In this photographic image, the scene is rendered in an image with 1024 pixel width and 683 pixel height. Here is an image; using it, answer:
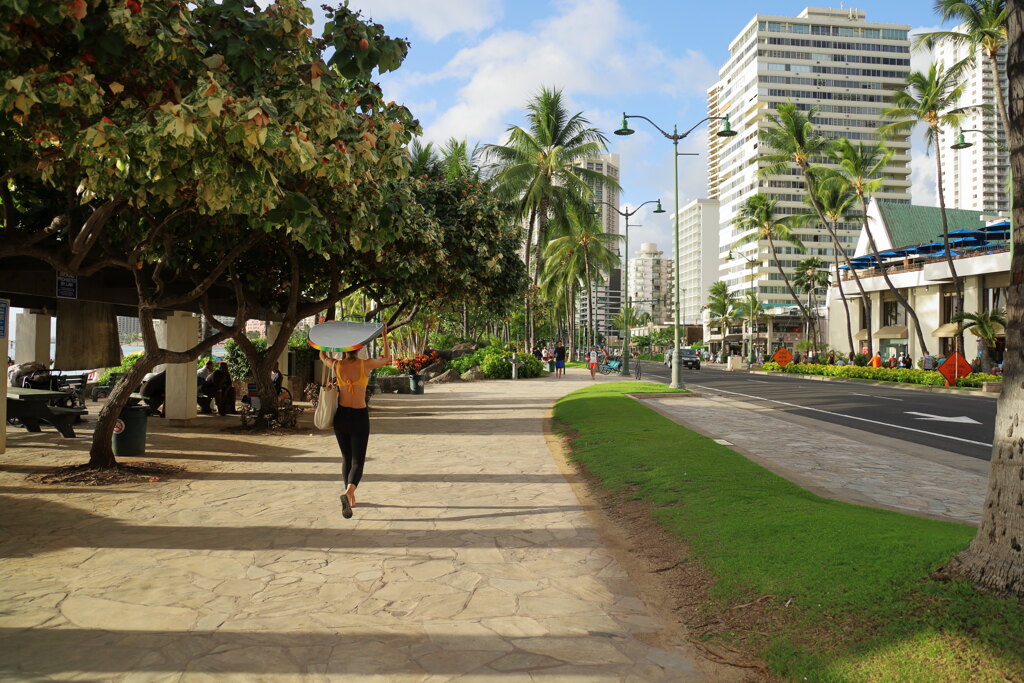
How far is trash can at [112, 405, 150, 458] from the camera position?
36.5ft

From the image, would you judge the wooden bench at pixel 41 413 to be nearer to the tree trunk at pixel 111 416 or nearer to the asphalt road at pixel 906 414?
the tree trunk at pixel 111 416

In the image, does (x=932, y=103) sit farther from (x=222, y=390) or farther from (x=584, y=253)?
(x=222, y=390)

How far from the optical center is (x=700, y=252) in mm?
164500

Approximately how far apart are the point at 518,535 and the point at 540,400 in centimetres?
1685

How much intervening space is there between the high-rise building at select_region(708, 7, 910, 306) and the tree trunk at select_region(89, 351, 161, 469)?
117038mm

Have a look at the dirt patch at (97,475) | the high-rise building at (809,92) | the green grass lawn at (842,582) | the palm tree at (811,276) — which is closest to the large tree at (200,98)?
the dirt patch at (97,475)

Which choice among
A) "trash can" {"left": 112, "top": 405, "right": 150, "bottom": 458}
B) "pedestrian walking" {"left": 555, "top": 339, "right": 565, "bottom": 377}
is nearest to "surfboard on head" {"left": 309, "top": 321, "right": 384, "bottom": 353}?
"trash can" {"left": 112, "top": 405, "right": 150, "bottom": 458}

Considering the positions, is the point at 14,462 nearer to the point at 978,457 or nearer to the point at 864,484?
the point at 864,484

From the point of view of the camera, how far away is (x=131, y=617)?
449 centimetres

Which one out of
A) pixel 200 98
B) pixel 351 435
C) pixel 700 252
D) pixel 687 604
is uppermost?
pixel 700 252

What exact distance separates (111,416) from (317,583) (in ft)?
20.5

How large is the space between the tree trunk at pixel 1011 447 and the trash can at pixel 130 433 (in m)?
11.0

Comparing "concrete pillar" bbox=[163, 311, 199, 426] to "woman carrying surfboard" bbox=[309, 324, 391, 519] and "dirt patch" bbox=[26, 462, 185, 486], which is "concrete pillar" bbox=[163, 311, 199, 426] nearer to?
"dirt patch" bbox=[26, 462, 185, 486]

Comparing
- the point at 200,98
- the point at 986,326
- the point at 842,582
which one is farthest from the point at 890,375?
the point at 200,98
